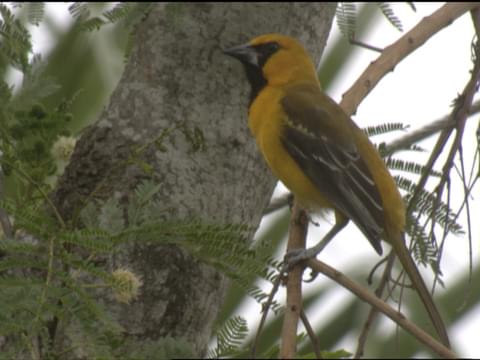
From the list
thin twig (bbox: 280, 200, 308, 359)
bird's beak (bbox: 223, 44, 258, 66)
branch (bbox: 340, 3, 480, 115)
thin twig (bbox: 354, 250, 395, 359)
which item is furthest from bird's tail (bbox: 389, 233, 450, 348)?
bird's beak (bbox: 223, 44, 258, 66)

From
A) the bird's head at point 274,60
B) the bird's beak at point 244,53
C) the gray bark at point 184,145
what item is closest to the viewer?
the gray bark at point 184,145

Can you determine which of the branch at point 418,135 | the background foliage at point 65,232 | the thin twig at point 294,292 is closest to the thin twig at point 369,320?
the background foliage at point 65,232

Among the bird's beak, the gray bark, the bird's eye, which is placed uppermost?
the bird's eye

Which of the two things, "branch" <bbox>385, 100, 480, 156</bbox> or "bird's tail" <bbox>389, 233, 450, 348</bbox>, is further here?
"branch" <bbox>385, 100, 480, 156</bbox>

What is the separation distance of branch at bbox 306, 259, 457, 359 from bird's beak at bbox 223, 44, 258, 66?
1.39 metres

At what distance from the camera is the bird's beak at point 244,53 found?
389 cm

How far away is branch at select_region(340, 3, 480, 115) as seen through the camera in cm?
351

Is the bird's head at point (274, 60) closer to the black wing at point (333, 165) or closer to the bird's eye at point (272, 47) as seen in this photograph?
the bird's eye at point (272, 47)

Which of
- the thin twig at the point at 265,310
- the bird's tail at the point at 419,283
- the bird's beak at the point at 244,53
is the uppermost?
the bird's beak at the point at 244,53

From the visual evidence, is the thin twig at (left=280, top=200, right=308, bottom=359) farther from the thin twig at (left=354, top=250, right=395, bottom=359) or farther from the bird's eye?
the bird's eye

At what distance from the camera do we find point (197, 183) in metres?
3.58

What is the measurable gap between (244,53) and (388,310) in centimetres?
185

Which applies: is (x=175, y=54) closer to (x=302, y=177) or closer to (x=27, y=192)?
(x=302, y=177)

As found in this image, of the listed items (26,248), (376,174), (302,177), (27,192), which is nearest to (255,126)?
(302,177)
